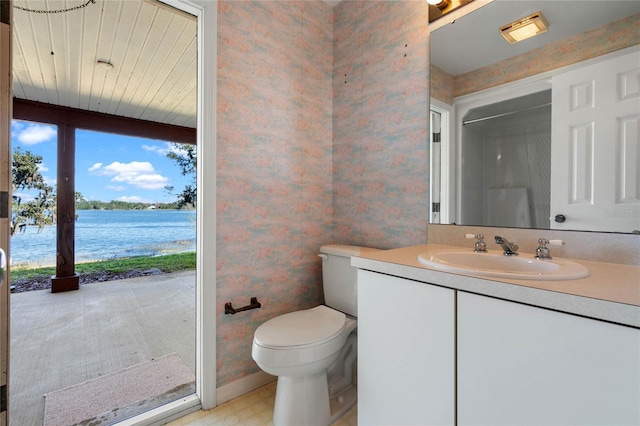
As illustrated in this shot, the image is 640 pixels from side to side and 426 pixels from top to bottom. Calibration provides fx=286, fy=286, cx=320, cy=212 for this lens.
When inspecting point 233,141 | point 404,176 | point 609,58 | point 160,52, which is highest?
point 160,52

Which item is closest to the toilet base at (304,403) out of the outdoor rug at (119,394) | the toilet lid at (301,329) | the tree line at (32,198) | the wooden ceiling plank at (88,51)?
the toilet lid at (301,329)

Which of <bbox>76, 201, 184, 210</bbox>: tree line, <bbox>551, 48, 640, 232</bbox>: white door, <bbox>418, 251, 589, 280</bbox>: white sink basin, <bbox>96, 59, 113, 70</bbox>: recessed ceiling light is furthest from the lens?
<bbox>76, 201, 184, 210</bbox>: tree line

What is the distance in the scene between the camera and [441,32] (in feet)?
4.92

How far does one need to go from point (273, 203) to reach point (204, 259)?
519mm

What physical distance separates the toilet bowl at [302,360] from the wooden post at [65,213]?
10.9 feet

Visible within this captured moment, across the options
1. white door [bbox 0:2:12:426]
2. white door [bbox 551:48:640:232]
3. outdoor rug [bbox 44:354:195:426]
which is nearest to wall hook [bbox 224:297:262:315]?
outdoor rug [bbox 44:354:195:426]

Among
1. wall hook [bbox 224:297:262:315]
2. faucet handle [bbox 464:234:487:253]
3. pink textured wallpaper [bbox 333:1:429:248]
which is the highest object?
pink textured wallpaper [bbox 333:1:429:248]

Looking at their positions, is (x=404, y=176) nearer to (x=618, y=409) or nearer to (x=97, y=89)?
(x=618, y=409)

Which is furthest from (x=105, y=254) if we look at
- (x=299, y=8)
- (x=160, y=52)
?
(x=299, y=8)

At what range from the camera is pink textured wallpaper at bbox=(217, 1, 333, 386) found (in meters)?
1.57

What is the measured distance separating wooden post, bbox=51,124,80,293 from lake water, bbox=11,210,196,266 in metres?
0.07

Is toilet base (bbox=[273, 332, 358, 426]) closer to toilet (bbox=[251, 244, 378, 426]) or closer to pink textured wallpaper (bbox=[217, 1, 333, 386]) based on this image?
toilet (bbox=[251, 244, 378, 426])

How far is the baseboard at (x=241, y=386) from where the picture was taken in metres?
1.54

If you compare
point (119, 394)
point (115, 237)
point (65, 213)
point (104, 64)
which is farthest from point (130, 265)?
point (119, 394)
